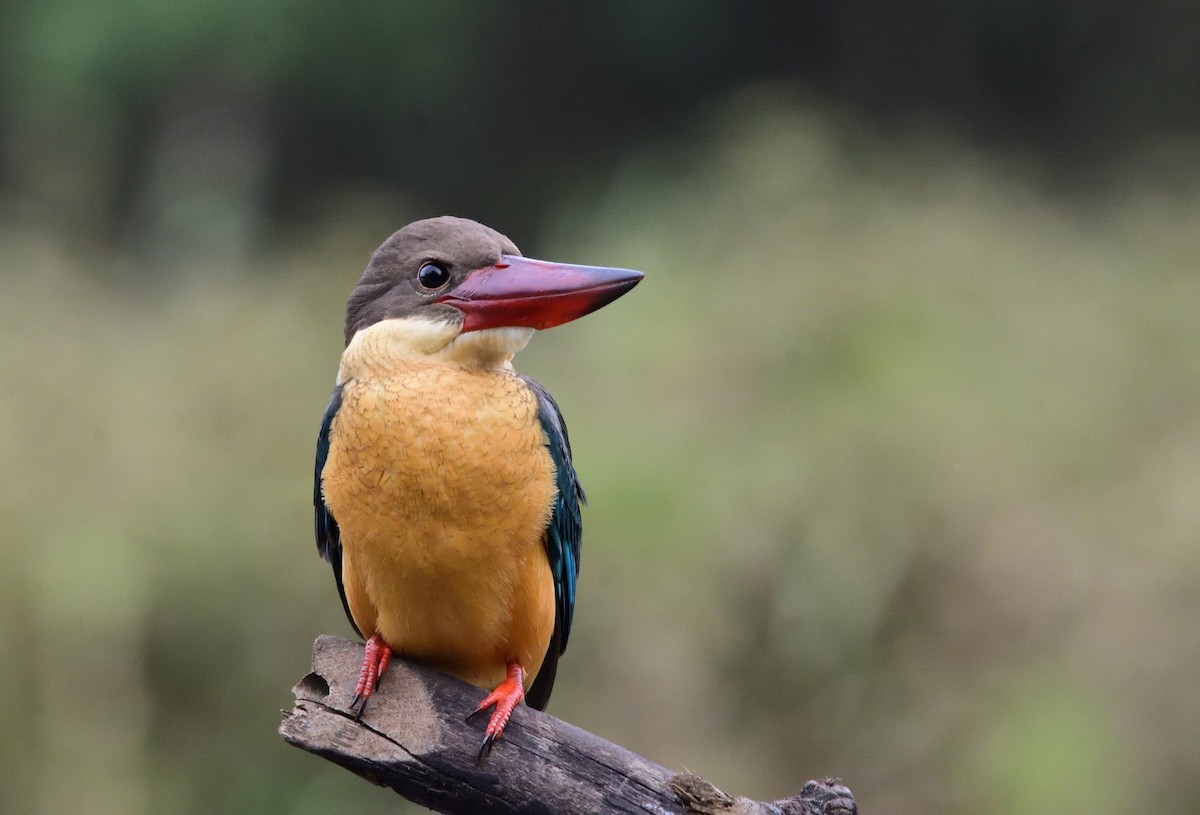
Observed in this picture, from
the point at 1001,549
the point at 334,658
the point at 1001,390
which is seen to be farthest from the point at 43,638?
the point at 1001,390

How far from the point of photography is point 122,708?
441 cm

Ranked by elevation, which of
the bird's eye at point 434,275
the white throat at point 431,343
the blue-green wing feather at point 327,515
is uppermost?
the bird's eye at point 434,275

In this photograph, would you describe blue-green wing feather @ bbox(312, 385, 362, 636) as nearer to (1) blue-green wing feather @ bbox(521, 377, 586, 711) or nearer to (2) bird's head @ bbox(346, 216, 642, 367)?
(2) bird's head @ bbox(346, 216, 642, 367)

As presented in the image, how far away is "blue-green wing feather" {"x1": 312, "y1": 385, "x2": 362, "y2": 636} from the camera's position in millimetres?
2594

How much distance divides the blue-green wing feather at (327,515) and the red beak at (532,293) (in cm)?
33

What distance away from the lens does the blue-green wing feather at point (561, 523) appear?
262 centimetres

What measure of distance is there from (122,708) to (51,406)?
1.31 metres

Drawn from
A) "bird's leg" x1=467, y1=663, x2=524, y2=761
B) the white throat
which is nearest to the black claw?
"bird's leg" x1=467, y1=663, x2=524, y2=761

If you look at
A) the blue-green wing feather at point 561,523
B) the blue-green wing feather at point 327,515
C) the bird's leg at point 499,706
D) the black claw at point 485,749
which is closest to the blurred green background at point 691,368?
the blue-green wing feather at point 561,523

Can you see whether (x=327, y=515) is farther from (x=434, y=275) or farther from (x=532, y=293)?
(x=532, y=293)

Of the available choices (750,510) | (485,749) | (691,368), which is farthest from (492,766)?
(691,368)

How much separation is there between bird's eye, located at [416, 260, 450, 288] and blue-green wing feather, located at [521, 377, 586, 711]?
0.90ft

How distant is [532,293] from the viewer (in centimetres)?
246

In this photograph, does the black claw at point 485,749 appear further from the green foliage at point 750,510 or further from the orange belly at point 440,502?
the green foliage at point 750,510
